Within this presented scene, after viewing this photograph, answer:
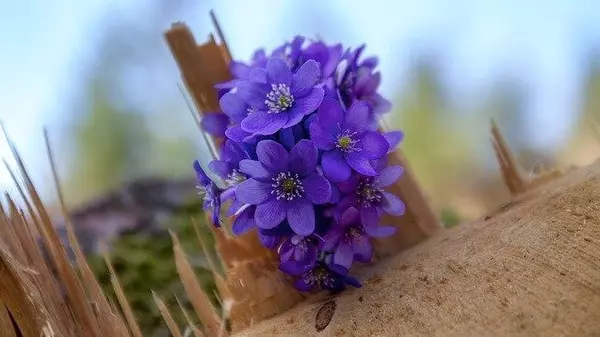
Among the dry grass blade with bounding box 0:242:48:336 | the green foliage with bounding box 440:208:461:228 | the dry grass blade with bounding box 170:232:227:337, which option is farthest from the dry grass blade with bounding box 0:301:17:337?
the green foliage with bounding box 440:208:461:228

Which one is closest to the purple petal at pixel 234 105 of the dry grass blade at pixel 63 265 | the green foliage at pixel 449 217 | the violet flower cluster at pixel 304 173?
the violet flower cluster at pixel 304 173

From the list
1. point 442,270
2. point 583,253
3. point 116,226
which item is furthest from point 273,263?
point 116,226

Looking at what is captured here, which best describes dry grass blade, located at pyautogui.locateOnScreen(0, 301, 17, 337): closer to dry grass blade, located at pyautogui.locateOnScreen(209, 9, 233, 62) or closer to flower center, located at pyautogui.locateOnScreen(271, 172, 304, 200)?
flower center, located at pyautogui.locateOnScreen(271, 172, 304, 200)

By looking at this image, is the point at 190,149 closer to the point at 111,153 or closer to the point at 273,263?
the point at 111,153

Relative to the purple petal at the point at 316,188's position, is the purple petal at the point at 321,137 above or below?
above

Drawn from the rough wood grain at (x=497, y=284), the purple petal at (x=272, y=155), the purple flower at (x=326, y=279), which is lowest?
the rough wood grain at (x=497, y=284)

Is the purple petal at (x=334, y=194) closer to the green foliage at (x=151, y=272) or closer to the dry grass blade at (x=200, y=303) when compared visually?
the dry grass blade at (x=200, y=303)

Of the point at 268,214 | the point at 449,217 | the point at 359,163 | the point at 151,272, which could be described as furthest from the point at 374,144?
the point at 449,217
